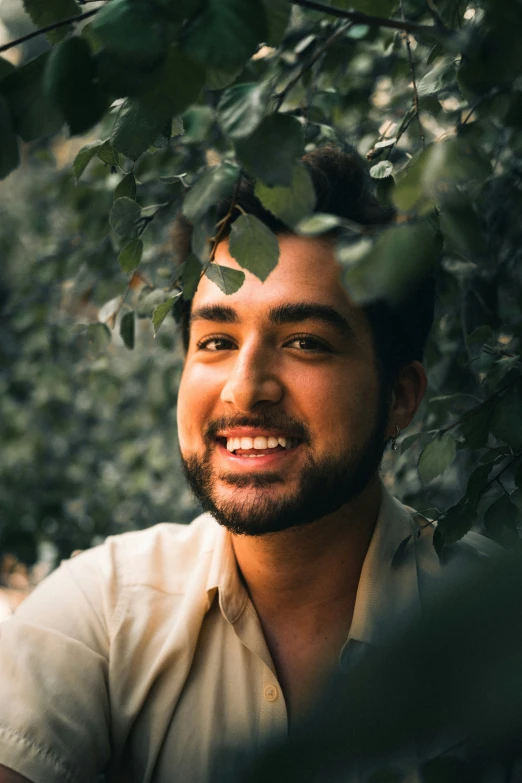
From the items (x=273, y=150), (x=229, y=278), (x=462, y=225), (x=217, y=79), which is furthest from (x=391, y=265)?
(x=229, y=278)

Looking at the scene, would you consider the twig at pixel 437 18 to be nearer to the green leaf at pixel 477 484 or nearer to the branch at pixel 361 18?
the branch at pixel 361 18

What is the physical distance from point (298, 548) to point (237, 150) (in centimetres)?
115

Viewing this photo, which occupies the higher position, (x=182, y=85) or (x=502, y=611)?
(x=182, y=85)

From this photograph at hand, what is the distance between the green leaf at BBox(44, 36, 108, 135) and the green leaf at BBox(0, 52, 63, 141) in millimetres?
17

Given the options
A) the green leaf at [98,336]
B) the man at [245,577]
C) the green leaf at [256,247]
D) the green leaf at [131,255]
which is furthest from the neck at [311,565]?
the green leaf at [256,247]

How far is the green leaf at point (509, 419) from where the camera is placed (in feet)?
3.29

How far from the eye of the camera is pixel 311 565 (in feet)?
5.41

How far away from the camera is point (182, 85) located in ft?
2.08

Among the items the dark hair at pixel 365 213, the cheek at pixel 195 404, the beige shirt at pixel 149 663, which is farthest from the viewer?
the dark hair at pixel 365 213

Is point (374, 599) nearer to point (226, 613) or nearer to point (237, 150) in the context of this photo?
point (226, 613)

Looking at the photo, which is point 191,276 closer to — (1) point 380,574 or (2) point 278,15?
(2) point 278,15

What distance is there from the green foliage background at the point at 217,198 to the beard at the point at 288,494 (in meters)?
0.21

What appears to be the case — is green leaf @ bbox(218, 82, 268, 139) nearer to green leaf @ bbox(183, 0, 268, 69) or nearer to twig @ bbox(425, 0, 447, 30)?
green leaf @ bbox(183, 0, 268, 69)

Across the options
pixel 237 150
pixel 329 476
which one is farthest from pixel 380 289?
pixel 329 476
